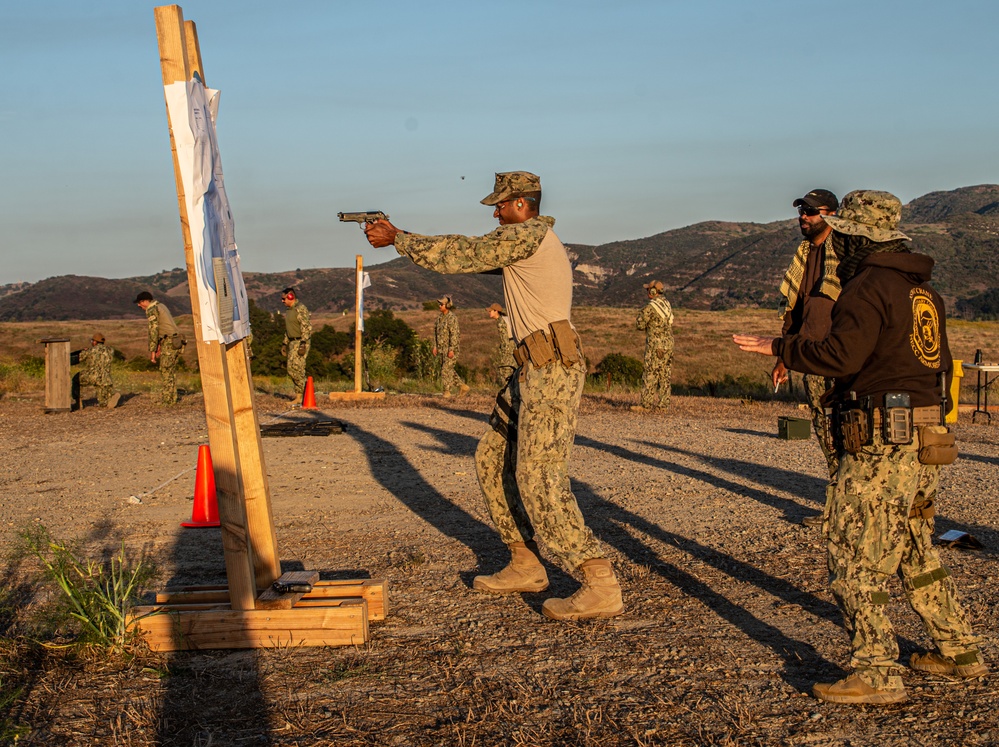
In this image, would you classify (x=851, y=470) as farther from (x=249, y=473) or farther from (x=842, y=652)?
(x=249, y=473)

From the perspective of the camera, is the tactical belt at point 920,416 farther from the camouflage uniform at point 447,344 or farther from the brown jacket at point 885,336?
the camouflage uniform at point 447,344

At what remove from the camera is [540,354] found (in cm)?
531

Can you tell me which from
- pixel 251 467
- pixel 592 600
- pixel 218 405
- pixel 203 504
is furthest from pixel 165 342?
pixel 592 600

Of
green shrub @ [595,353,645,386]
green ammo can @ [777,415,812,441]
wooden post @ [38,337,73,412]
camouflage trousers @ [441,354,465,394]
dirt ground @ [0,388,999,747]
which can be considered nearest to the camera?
dirt ground @ [0,388,999,747]

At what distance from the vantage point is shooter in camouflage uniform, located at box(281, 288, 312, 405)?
17922 millimetres

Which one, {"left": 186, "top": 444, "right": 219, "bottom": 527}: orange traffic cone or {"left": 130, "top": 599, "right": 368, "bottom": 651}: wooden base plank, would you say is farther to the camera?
{"left": 186, "top": 444, "right": 219, "bottom": 527}: orange traffic cone

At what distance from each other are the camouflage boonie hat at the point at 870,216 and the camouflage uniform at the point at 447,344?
1578cm

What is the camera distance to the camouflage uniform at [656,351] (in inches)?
667

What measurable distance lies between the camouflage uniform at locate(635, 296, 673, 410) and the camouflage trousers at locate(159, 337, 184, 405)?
27.7 ft

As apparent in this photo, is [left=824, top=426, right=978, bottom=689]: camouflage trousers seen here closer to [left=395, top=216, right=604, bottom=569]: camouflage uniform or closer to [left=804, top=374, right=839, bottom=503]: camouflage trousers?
[left=395, top=216, right=604, bottom=569]: camouflage uniform

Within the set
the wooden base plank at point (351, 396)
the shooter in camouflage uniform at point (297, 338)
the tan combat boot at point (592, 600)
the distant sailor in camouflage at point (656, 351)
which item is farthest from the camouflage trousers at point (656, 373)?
the tan combat boot at point (592, 600)

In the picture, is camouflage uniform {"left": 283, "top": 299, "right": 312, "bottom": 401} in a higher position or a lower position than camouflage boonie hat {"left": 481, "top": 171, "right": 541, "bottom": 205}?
lower

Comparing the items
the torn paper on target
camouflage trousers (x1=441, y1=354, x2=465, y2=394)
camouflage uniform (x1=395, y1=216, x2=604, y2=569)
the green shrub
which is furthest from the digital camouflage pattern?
the green shrub

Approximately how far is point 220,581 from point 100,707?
2188 millimetres
